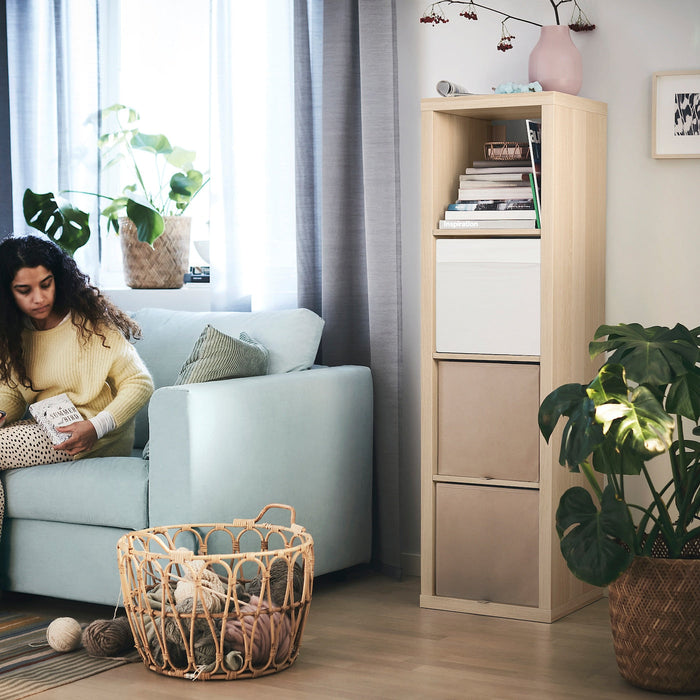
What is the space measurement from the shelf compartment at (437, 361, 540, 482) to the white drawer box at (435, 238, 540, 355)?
63 mm

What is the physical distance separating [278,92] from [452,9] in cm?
65

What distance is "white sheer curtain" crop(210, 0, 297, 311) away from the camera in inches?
155

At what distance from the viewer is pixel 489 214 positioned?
3215mm

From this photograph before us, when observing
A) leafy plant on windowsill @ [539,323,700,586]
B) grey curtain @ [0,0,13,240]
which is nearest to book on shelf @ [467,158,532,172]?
leafy plant on windowsill @ [539,323,700,586]

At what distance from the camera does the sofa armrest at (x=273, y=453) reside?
Answer: 3.00 metres

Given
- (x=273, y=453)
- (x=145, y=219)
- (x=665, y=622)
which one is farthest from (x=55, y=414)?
(x=665, y=622)

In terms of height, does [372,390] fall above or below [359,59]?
below

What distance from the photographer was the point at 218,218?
405 centimetres

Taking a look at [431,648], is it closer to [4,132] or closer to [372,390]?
[372,390]

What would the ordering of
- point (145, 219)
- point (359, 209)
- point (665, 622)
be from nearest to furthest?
1. point (665, 622)
2. point (359, 209)
3. point (145, 219)

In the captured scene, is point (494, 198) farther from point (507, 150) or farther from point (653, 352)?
point (653, 352)

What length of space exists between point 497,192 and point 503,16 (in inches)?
26.6

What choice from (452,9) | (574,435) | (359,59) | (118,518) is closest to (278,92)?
(359,59)

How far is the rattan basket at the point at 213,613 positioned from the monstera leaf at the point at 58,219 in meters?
1.64
